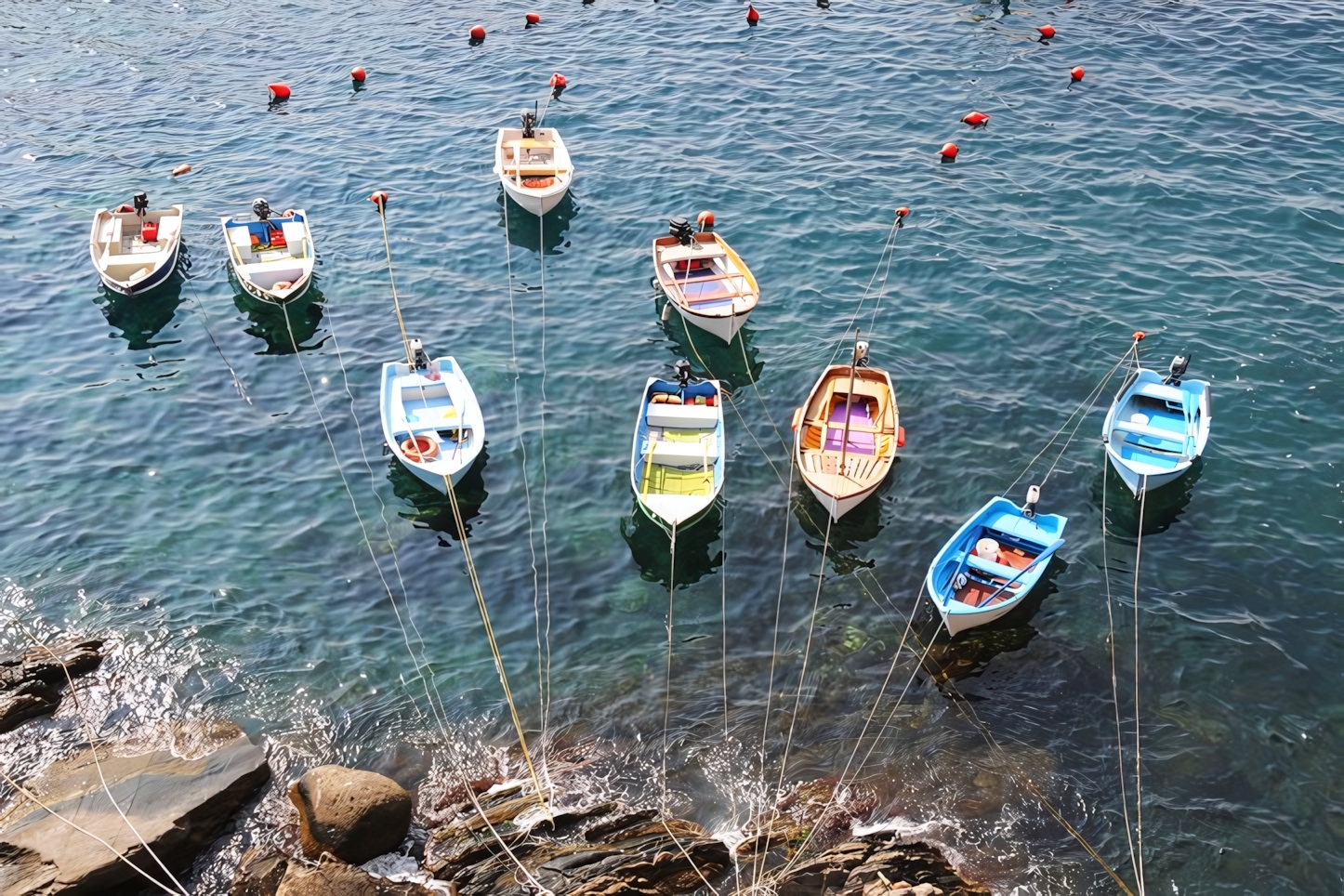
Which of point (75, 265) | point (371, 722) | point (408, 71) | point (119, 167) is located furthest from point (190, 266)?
point (371, 722)

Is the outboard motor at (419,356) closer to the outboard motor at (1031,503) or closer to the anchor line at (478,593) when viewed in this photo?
the anchor line at (478,593)

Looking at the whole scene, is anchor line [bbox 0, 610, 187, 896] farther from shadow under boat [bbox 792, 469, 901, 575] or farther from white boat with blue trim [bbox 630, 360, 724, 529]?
shadow under boat [bbox 792, 469, 901, 575]

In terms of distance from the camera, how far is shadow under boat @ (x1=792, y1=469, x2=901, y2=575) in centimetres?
2617

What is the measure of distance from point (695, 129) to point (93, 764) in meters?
36.4

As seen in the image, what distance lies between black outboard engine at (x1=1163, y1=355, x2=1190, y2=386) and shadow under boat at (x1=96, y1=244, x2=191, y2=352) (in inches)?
A: 1329

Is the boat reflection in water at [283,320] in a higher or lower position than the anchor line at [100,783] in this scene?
higher

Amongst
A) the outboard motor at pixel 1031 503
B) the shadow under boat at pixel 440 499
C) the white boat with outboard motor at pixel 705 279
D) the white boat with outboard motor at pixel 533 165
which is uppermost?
the white boat with outboard motor at pixel 533 165

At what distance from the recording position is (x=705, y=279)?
34.8 meters

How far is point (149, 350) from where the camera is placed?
34.6 meters

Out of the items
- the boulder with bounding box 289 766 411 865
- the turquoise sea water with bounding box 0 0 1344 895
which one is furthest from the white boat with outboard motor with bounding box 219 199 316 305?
the boulder with bounding box 289 766 411 865

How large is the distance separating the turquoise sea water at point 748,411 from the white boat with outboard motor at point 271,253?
42.0 inches

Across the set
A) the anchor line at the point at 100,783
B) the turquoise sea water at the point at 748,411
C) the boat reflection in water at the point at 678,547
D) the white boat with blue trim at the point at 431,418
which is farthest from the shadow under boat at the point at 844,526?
the anchor line at the point at 100,783

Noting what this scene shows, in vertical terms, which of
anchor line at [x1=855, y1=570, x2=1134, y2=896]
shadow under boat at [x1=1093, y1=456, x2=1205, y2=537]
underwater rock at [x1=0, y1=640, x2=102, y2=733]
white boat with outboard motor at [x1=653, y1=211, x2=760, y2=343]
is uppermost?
white boat with outboard motor at [x1=653, y1=211, x2=760, y2=343]

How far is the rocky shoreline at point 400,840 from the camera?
59.7ft
